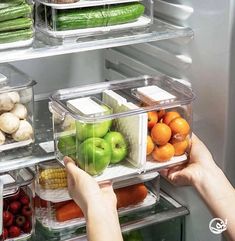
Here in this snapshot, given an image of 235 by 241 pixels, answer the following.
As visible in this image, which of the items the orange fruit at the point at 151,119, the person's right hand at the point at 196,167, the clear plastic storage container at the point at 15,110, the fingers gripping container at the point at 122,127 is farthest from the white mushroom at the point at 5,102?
the person's right hand at the point at 196,167

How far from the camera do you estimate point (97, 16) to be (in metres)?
1.51

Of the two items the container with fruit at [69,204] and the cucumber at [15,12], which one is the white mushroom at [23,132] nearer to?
the container with fruit at [69,204]

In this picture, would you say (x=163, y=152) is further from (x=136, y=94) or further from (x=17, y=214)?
(x=17, y=214)

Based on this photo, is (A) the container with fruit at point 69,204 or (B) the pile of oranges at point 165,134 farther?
(A) the container with fruit at point 69,204

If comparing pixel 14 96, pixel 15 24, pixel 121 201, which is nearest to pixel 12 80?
pixel 14 96

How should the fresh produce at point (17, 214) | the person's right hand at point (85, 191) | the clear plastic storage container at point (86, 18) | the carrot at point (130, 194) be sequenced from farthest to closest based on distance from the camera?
the carrot at point (130, 194) < the fresh produce at point (17, 214) < the clear plastic storage container at point (86, 18) < the person's right hand at point (85, 191)

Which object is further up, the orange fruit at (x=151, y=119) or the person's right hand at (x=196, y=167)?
the orange fruit at (x=151, y=119)

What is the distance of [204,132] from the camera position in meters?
1.66

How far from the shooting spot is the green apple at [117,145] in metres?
1.48

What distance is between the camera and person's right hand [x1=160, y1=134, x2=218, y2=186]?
1.55 metres

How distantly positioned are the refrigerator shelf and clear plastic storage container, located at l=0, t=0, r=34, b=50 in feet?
0.06

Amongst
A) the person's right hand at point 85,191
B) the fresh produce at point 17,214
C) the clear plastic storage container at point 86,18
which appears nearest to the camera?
the person's right hand at point 85,191

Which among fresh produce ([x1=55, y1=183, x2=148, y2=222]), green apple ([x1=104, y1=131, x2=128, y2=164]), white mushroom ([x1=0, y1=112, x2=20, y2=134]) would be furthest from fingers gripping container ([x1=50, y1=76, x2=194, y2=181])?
fresh produce ([x1=55, y1=183, x2=148, y2=222])

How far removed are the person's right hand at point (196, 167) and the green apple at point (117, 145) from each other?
0.60 feet
